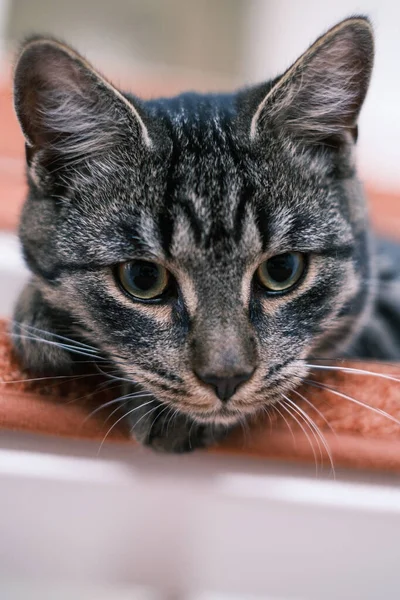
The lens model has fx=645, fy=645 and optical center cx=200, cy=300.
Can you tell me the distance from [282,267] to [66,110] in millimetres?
397

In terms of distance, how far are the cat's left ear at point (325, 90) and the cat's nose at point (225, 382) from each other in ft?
1.24

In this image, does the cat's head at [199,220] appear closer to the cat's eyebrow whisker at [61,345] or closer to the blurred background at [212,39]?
the cat's eyebrow whisker at [61,345]

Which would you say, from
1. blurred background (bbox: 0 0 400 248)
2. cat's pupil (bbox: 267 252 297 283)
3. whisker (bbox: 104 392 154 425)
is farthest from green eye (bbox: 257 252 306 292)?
blurred background (bbox: 0 0 400 248)

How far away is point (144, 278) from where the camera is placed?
37.0 inches

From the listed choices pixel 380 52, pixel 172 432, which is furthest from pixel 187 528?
pixel 380 52

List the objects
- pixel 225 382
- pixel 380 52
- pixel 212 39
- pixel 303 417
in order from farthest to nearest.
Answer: pixel 212 39 → pixel 380 52 → pixel 303 417 → pixel 225 382

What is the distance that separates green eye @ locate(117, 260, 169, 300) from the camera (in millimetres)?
934

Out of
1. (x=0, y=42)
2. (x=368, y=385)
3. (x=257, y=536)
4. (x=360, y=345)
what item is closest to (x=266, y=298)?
(x=368, y=385)

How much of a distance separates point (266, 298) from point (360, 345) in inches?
20.1

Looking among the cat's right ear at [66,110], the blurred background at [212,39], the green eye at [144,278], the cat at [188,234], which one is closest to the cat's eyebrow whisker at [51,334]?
the cat at [188,234]

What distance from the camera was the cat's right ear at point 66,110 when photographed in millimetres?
900

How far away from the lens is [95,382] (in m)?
1.00

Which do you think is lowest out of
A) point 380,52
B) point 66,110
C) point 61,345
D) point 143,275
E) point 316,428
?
point 316,428

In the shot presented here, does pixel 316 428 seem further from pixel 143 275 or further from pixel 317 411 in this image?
pixel 143 275
